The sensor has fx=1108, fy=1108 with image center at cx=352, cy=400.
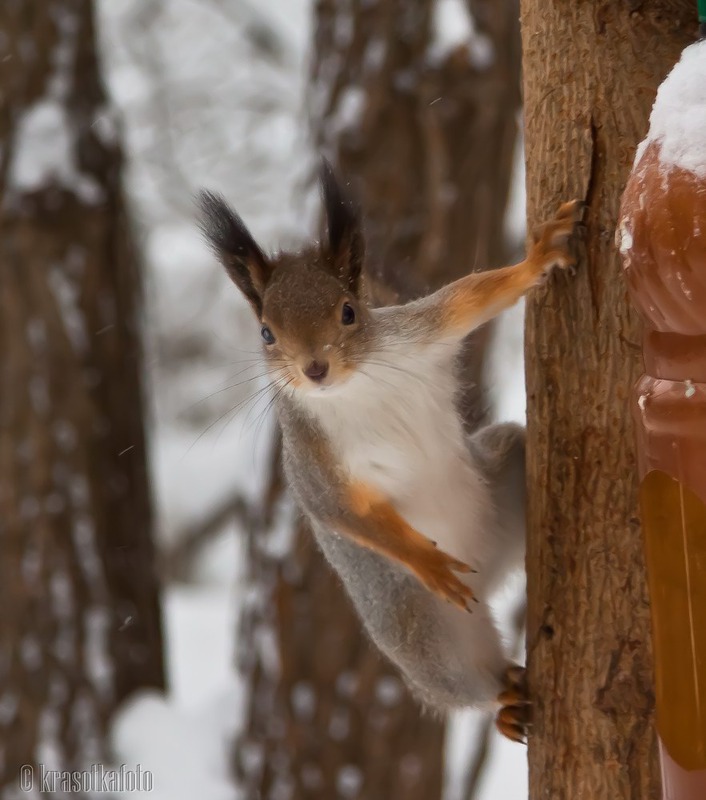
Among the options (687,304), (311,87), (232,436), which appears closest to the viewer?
(687,304)

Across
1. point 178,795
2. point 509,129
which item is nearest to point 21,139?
point 509,129

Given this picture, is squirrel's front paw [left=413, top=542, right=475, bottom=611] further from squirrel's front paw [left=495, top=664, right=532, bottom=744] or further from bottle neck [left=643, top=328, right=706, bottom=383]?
bottle neck [left=643, top=328, right=706, bottom=383]

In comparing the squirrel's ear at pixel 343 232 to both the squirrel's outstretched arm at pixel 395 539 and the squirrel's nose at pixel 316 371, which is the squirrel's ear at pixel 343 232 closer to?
the squirrel's nose at pixel 316 371

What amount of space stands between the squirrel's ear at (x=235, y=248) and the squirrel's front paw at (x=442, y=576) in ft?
0.96

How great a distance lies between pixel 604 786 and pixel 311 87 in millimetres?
1553

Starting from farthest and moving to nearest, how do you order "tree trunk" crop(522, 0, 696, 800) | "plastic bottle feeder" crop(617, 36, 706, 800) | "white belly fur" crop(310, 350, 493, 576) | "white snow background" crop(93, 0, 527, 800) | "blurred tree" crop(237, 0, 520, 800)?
"white snow background" crop(93, 0, 527, 800) < "blurred tree" crop(237, 0, 520, 800) < "white belly fur" crop(310, 350, 493, 576) < "tree trunk" crop(522, 0, 696, 800) < "plastic bottle feeder" crop(617, 36, 706, 800)

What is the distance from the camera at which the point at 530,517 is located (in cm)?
95

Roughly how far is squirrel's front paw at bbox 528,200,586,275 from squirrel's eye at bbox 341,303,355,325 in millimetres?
218

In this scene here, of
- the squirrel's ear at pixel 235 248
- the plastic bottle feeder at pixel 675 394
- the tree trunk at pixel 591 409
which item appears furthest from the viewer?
the squirrel's ear at pixel 235 248

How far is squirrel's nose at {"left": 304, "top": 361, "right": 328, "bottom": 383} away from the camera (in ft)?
3.37

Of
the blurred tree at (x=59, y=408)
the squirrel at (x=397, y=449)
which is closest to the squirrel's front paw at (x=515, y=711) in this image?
the squirrel at (x=397, y=449)

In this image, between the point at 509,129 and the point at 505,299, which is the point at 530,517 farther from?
the point at 509,129

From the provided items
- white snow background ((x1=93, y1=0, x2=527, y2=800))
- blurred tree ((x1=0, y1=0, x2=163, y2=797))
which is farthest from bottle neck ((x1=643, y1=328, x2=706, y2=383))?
white snow background ((x1=93, y1=0, x2=527, y2=800))

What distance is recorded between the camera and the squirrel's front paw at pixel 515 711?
3.38 feet
